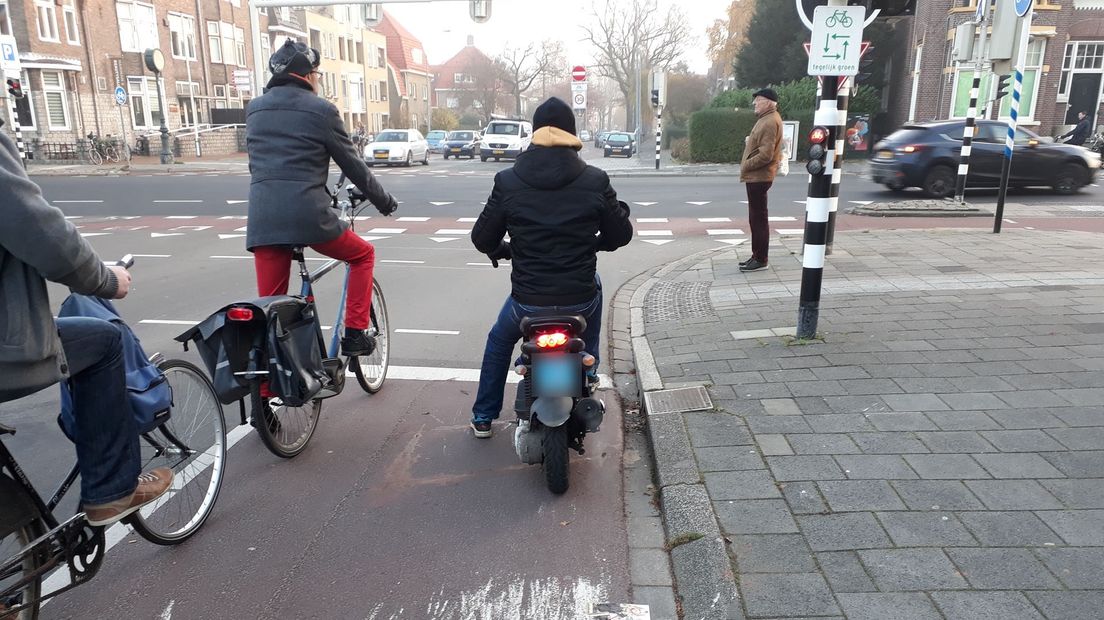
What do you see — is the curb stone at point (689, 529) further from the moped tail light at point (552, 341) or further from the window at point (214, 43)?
the window at point (214, 43)

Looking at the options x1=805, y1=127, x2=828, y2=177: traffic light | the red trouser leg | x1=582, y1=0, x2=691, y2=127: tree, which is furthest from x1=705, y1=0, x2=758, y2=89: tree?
the red trouser leg

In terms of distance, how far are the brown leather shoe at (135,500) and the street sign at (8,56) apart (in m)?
29.7

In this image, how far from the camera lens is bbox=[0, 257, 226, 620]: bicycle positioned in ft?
8.46

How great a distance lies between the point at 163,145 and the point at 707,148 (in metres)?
22.6

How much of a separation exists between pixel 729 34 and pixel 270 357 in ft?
183

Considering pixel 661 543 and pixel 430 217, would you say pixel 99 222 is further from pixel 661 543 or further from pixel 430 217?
pixel 661 543

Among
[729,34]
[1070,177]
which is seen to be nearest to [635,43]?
[729,34]

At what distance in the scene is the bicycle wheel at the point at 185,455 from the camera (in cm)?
324

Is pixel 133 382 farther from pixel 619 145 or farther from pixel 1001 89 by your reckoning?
pixel 619 145

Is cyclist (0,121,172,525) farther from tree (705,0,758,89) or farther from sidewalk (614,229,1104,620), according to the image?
tree (705,0,758,89)

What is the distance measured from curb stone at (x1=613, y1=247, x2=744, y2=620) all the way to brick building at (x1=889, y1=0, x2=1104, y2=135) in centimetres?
3029

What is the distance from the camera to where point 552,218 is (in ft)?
12.1

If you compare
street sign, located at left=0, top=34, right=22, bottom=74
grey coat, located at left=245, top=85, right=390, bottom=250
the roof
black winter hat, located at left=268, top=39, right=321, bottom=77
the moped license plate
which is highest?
the roof

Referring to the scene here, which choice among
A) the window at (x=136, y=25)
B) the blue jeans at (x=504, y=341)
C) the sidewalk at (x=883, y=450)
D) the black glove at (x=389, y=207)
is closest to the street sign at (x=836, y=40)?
the sidewalk at (x=883, y=450)
